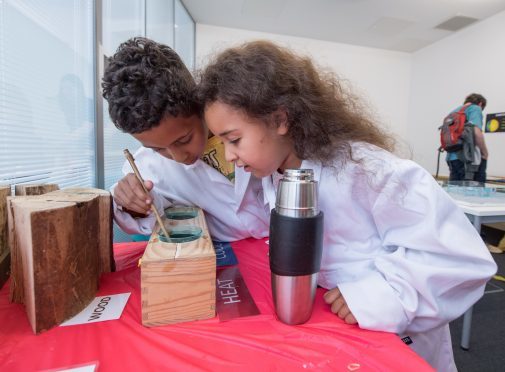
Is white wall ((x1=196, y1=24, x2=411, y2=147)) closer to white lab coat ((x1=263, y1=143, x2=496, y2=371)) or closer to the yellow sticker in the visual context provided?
the yellow sticker

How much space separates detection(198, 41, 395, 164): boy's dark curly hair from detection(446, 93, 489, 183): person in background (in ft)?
10.9

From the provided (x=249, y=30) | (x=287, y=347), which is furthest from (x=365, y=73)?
(x=287, y=347)

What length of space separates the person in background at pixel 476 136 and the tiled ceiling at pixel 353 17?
3.60ft

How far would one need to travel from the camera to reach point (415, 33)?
4.00 metres

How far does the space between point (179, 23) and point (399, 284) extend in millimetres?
3688

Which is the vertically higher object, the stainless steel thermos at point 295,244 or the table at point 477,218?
the stainless steel thermos at point 295,244

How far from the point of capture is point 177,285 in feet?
1.49

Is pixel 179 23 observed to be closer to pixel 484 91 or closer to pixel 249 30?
pixel 249 30

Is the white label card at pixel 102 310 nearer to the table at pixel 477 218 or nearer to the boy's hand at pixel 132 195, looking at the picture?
the boy's hand at pixel 132 195

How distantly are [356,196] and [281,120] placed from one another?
0.76ft

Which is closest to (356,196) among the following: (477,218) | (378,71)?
(477,218)

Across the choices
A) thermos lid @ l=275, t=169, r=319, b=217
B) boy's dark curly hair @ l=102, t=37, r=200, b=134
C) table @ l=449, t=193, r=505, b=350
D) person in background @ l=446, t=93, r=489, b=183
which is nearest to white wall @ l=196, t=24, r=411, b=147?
person in background @ l=446, t=93, r=489, b=183

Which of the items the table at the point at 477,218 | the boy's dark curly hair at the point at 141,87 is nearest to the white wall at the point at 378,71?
the table at the point at 477,218

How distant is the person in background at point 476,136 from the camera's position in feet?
10.2
